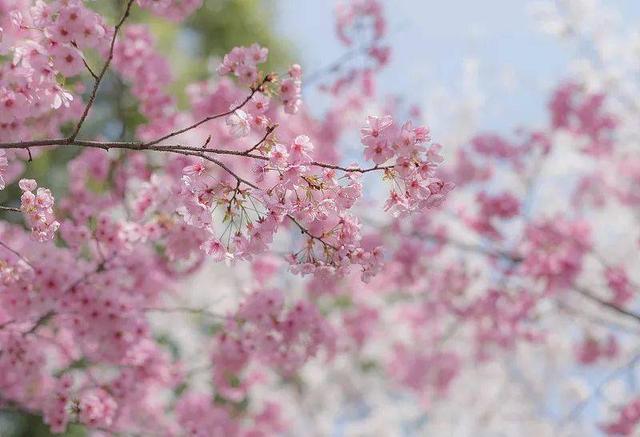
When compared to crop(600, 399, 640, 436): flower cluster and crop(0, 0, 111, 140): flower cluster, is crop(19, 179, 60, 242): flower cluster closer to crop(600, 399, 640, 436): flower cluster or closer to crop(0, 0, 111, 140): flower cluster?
crop(0, 0, 111, 140): flower cluster

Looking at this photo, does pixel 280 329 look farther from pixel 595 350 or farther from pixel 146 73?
pixel 595 350

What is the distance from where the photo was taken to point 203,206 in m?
2.36

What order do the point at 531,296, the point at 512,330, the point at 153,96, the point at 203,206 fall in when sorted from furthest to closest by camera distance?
the point at 512,330
the point at 531,296
the point at 153,96
the point at 203,206

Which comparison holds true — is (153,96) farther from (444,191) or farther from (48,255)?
(444,191)

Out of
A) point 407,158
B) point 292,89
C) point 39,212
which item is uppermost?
point 292,89

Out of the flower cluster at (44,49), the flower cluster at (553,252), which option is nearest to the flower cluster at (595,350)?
the flower cluster at (553,252)

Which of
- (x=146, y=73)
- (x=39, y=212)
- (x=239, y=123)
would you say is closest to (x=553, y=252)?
(x=146, y=73)

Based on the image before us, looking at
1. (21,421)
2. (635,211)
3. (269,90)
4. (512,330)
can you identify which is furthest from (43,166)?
(635,211)

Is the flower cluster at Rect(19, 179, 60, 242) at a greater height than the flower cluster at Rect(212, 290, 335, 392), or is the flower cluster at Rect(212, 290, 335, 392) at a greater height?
the flower cluster at Rect(212, 290, 335, 392)

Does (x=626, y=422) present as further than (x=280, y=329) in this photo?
Yes

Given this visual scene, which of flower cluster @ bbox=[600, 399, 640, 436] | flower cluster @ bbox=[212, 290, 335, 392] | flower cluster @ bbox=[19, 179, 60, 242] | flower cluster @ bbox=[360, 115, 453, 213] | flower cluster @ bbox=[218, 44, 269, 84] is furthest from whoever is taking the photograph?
flower cluster @ bbox=[600, 399, 640, 436]

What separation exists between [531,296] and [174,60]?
734 centimetres

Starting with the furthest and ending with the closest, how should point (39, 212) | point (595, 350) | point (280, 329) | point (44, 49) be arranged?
Result: 1. point (595, 350)
2. point (280, 329)
3. point (44, 49)
4. point (39, 212)

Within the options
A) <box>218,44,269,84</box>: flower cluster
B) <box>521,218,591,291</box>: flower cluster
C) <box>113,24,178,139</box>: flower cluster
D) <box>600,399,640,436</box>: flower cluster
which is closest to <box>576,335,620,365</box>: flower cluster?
<box>521,218,591,291</box>: flower cluster
